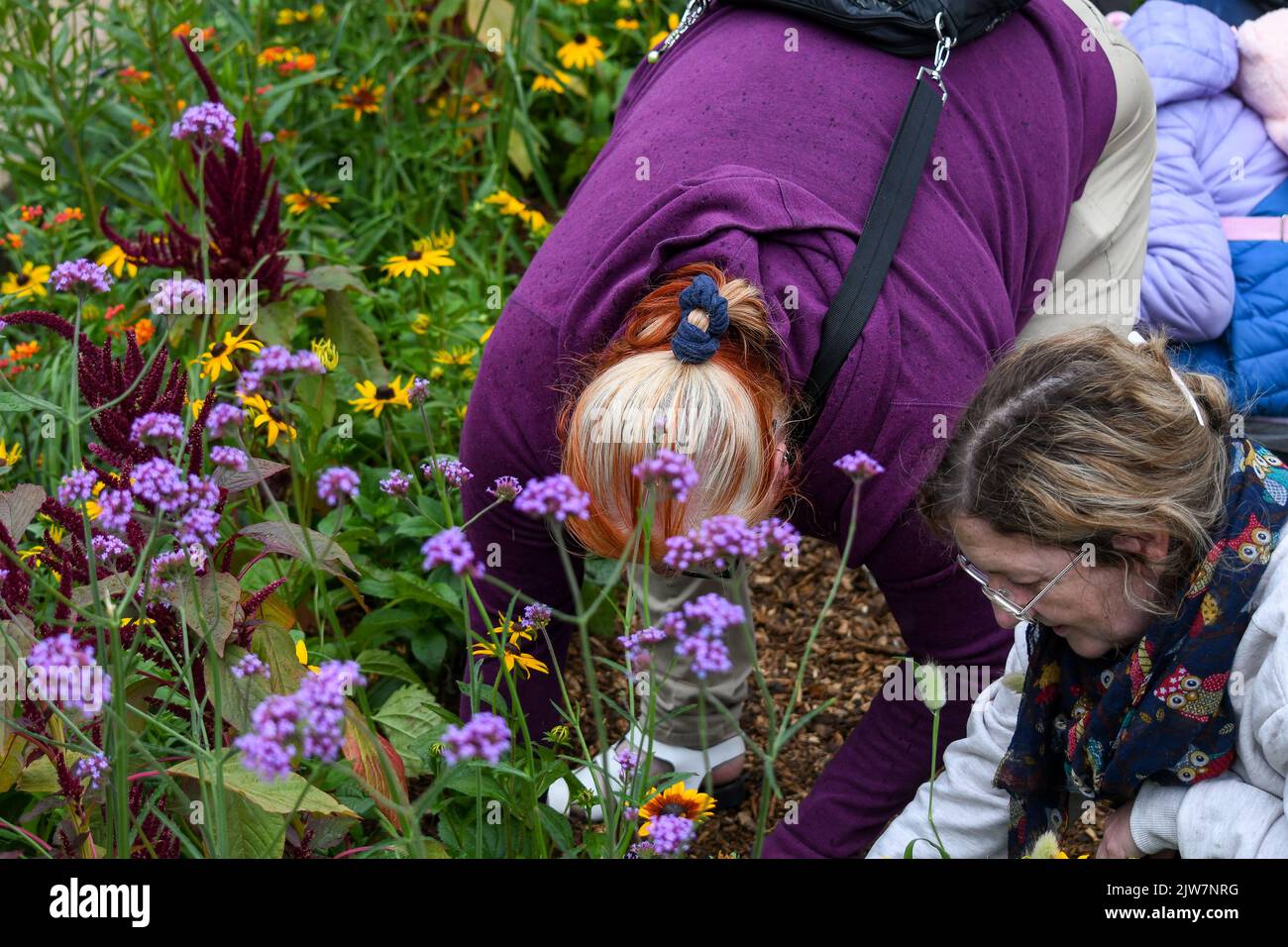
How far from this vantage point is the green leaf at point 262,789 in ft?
4.16

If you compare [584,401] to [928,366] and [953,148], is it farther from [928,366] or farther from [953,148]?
[953,148]

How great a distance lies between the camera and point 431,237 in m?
2.74

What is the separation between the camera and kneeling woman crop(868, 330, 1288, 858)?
1407 millimetres

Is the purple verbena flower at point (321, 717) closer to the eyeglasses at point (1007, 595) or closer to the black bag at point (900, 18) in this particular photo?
the eyeglasses at point (1007, 595)

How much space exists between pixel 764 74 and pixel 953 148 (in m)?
Result: 0.26

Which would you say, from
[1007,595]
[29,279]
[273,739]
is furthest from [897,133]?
[29,279]

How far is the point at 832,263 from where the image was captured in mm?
1579

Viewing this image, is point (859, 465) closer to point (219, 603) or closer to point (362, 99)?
point (219, 603)

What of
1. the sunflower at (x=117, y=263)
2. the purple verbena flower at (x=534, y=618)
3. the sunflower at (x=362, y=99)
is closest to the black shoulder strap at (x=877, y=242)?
the purple verbena flower at (x=534, y=618)

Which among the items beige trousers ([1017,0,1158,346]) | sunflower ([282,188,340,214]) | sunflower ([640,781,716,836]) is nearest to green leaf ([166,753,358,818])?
sunflower ([640,781,716,836])

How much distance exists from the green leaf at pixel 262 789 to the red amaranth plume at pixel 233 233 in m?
0.99

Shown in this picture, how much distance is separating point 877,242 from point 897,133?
0.17 m

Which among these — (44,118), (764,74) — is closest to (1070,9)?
(764,74)

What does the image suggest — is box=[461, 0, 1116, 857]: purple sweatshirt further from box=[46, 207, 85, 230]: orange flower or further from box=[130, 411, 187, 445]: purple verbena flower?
box=[46, 207, 85, 230]: orange flower
